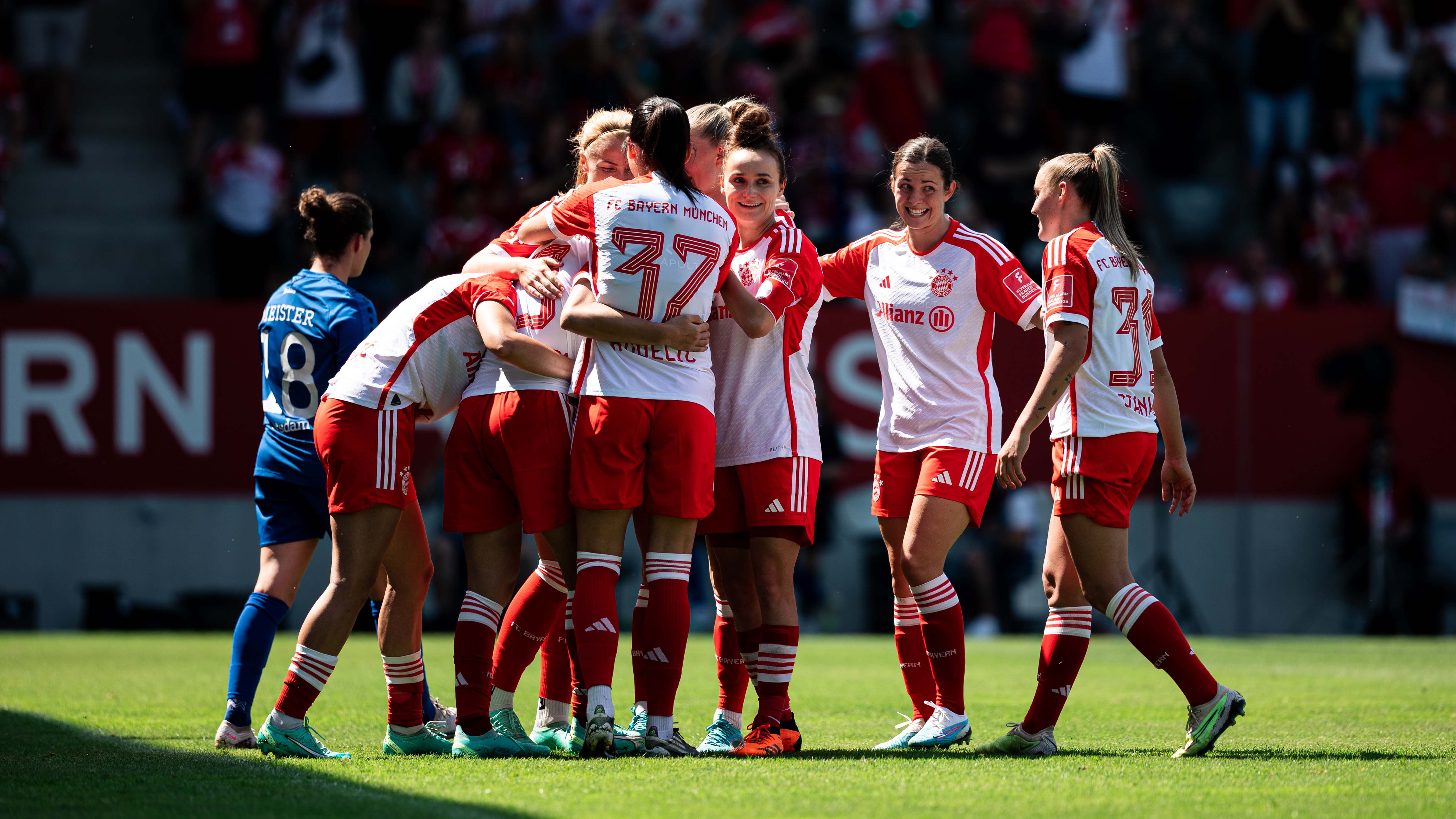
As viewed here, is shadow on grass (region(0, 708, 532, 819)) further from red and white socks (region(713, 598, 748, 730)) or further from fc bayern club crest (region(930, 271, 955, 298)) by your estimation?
fc bayern club crest (region(930, 271, 955, 298))

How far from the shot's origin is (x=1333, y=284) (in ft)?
50.3

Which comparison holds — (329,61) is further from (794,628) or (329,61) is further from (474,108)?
(794,628)

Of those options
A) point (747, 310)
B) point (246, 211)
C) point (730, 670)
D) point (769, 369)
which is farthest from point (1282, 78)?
point (730, 670)

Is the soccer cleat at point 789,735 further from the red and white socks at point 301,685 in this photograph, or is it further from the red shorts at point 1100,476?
the red and white socks at point 301,685

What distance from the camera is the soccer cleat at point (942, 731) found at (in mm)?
5727

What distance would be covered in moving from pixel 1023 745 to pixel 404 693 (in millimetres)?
2246

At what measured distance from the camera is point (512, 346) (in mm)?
5137

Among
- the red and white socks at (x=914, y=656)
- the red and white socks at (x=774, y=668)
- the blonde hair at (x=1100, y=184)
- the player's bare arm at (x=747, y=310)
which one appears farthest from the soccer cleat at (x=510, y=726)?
the blonde hair at (x=1100, y=184)

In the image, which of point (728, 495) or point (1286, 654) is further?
Answer: point (1286, 654)

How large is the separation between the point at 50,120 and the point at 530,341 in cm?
1374

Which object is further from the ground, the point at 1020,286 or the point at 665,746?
the point at 1020,286

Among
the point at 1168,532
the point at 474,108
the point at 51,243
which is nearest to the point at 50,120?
the point at 51,243

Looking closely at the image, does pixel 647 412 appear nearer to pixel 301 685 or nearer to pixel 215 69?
pixel 301 685

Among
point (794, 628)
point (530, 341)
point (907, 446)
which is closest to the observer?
point (530, 341)
